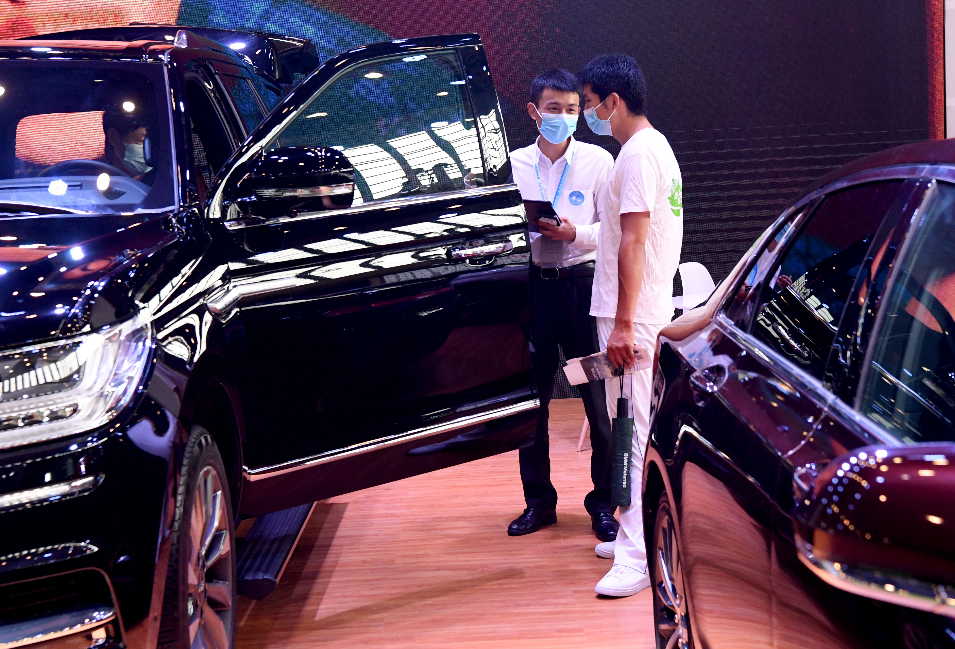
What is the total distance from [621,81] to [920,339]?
6.60 feet

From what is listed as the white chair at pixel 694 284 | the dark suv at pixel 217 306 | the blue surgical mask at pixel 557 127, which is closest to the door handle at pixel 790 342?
the dark suv at pixel 217 306

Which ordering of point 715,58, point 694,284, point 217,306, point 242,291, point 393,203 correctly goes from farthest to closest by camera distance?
1. point 715,58
2. point 694,284
3. point 393,203
4. point 242,291
5. point 217,306

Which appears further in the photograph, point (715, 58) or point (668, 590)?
point (715, 58)

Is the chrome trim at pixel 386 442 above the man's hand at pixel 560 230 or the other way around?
the other way around

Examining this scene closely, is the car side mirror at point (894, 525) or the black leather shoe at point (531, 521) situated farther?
the black leather shoe at point (531, 521)

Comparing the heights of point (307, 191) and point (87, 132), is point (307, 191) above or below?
below

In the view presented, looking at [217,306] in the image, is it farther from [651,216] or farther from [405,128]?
[651,216]

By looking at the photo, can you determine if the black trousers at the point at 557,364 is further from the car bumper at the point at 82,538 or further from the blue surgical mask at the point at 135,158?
the car bumper at the point at 82,538

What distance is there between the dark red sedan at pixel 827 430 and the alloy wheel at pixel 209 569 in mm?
1053

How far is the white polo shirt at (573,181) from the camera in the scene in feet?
12.6

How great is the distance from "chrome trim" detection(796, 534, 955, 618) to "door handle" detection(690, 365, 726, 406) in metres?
0.91

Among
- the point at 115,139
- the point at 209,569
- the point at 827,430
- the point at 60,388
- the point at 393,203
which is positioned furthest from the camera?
the point at 393,203

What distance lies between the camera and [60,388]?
68.5 inches

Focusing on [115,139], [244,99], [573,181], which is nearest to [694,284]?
[573,181]
